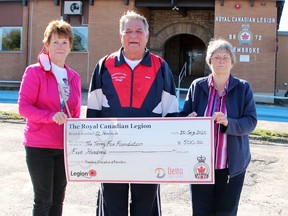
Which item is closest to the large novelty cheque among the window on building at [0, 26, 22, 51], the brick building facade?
the brick building facade

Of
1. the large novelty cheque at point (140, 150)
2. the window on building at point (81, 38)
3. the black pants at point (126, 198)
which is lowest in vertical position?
the black pants at point (126, 198)

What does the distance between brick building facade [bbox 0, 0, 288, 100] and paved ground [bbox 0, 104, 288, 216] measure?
11906mm

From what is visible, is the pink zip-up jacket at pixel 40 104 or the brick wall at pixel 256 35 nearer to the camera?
the pink zip-up jacket at pixel 40 104

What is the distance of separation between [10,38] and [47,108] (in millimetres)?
20644

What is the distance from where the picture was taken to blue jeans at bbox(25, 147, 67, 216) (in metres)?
3.26

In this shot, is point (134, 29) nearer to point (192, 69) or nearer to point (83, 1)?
point (83, 1)

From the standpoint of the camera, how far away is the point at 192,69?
25.2 m

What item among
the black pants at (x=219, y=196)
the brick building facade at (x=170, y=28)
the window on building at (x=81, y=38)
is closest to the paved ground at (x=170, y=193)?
the black pants at (x=219, y=196)

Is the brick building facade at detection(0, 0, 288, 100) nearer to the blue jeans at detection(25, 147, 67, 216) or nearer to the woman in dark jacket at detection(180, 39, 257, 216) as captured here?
the woman in dark jacket at detection(180, 39, 257, 216)

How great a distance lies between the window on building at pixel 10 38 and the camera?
73.0 feet

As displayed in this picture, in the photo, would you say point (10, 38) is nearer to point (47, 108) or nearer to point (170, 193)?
point (170, 193)

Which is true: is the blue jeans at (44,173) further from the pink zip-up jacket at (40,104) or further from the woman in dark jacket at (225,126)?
the woman in dark jacket at (225,126)

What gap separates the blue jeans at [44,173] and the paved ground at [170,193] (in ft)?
3.88

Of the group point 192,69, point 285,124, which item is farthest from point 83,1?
point 285,124
